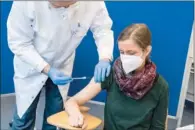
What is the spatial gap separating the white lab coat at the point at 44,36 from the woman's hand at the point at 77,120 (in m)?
0.37

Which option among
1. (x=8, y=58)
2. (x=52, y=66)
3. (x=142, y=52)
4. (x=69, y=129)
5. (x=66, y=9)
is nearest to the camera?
(x=69, y=129)

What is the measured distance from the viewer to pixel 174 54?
7.22ft

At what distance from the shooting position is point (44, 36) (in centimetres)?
158

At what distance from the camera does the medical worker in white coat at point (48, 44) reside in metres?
1.53

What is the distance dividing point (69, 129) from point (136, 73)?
1.49ft

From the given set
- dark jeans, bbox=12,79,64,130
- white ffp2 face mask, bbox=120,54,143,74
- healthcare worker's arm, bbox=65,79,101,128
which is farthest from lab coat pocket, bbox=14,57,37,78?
white ffp2 face mask, bbox=120,54,143,74

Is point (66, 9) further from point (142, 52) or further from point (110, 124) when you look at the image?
point (110, 124)

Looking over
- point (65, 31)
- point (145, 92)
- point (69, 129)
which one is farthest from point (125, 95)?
point (65, 31)

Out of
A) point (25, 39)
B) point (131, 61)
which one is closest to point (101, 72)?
point (131, 61)

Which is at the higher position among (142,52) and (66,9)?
(66,9)

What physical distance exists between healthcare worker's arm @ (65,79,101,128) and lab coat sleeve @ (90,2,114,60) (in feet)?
0.79

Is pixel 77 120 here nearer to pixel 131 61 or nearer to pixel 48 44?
pixel 131 61

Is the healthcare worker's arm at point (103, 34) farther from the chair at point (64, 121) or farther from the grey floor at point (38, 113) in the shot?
the grey floor at point (38, 113)

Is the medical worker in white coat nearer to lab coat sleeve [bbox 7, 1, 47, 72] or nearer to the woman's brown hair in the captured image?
lab coat sleeve [bbox 7, 1, 47, 72]
